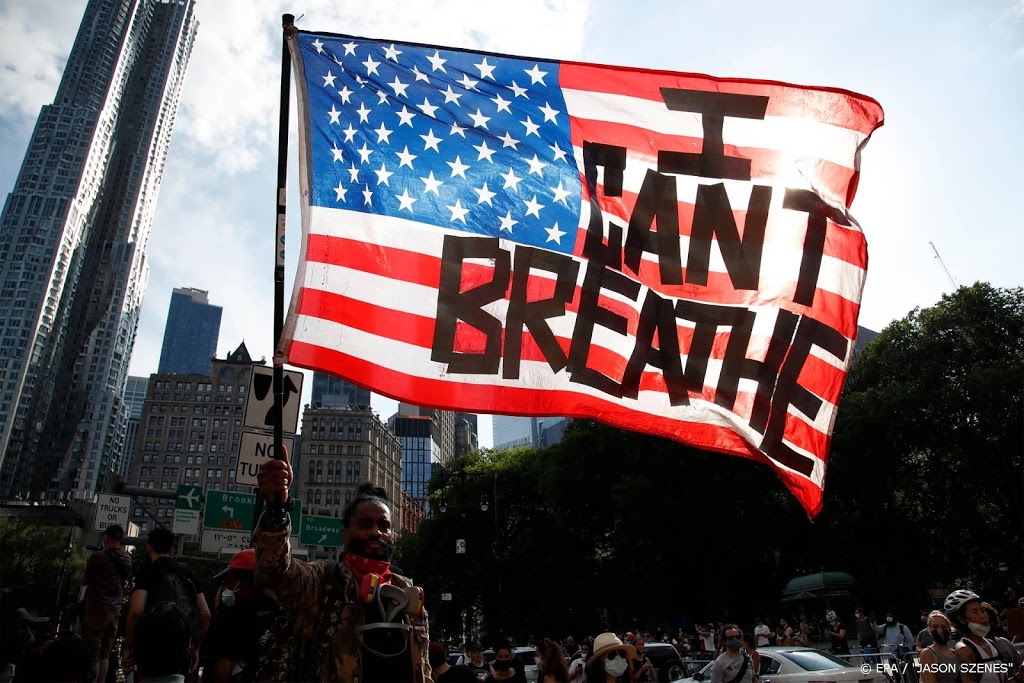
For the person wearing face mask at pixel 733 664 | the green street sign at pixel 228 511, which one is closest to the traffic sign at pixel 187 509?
the green street sign at pixel 228 511

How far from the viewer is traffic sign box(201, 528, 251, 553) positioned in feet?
47.4

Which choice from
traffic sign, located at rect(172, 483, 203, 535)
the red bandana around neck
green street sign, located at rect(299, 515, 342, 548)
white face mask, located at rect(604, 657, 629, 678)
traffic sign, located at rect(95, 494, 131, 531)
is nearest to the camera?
the red bandana around neck

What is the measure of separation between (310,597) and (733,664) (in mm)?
9319

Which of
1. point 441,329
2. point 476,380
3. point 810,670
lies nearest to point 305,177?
point 441,329

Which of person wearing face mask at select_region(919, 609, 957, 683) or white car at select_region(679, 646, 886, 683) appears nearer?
person wearing face mask at select_region(919, 609, 957, 683)

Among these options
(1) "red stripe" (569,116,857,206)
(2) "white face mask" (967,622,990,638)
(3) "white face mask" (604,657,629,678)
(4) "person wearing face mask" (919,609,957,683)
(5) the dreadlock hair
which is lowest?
(3) "white face mask" (604,657,629,678)

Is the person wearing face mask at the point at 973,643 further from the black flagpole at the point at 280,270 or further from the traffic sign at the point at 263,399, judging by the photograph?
the traffic sign at the point at 263,399

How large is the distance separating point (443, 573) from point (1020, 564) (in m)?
32.2

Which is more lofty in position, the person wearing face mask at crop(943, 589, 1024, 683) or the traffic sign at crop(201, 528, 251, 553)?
the traffic sign at crop(201, 528, 251, 553)

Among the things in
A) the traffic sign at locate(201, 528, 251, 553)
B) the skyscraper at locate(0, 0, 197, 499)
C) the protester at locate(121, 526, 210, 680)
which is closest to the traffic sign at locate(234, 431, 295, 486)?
the protester at locate(121, 526, 210, 680)

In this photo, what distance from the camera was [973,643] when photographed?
554cm

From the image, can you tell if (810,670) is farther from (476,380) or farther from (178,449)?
(178,449)

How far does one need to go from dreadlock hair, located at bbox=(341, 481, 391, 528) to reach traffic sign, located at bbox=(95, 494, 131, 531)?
1225 centimetres

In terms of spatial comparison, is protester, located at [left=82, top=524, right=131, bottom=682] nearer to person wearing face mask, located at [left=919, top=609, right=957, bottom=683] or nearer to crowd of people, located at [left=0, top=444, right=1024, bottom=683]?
crowd of people, located at [left=0, top=444, right=1024, bottom=683]
